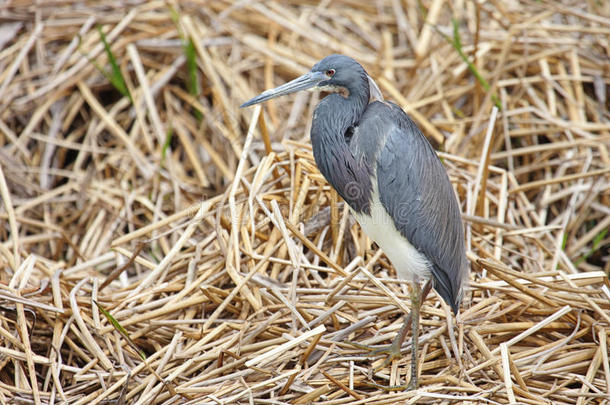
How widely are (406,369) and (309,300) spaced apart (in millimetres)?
505

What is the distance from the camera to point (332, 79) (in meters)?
2.61

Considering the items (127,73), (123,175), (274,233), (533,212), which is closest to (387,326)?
(274,233)

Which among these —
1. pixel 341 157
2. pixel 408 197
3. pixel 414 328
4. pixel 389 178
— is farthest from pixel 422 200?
pixel 414 328

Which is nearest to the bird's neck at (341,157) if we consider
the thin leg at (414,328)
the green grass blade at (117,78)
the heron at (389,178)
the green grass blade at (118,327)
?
the heron at (389,178)

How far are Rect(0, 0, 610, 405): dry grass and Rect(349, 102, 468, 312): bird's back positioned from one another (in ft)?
0.54

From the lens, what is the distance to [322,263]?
309cm

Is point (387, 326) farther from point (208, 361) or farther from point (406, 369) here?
point (208, 361)

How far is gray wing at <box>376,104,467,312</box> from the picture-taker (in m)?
2.50

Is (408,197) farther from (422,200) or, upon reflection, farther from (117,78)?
(117,78)

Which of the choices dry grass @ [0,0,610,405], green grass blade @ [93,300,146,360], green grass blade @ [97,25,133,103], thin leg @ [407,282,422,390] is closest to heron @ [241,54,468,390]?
thin leg @ [407,282,422,390]

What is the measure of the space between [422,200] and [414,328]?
518 mm

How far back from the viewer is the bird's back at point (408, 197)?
2.51 metres

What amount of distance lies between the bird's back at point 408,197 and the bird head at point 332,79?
125mm

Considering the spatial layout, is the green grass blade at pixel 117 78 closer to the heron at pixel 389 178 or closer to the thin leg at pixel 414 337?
the heron at pixel 389 178
